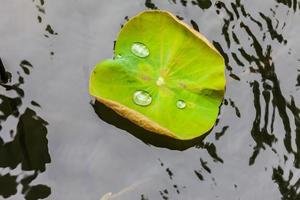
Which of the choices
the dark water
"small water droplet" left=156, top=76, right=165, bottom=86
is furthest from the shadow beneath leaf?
"small water droplet" left=156, top=76, right=165, bottom=86

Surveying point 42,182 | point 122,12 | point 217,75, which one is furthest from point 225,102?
point 42,182

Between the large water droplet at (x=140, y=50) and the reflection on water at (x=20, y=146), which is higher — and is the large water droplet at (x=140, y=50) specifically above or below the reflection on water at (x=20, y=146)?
above

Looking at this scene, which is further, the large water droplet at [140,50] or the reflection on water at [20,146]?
the large water droplet at [140,50]

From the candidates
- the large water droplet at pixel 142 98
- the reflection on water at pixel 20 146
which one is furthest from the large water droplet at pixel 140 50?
the reflection on water at pixel 20 146

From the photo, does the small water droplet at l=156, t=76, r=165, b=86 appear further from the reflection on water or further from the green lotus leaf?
the reflection on water

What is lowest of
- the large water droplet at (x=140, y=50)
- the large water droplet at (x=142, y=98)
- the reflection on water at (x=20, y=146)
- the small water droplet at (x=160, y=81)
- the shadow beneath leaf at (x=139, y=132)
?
the reflection on water at (x=20, y=146)

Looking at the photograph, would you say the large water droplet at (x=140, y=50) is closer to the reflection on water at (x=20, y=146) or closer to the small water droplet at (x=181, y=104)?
the small water droplet at (x=181, y=104)

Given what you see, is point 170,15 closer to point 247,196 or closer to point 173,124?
point 173,124
